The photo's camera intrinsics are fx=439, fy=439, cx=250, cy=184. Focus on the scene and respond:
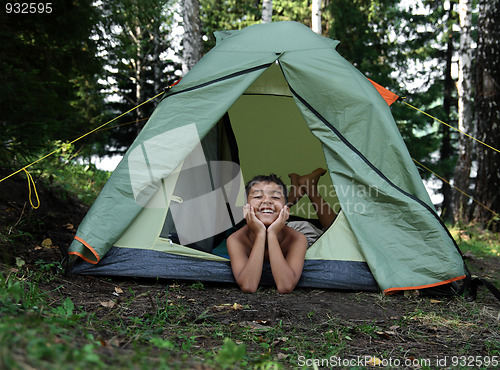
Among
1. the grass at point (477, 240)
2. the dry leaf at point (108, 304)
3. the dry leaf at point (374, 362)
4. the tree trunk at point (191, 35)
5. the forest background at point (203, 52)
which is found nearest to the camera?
the dry leaf at point (374, 362)

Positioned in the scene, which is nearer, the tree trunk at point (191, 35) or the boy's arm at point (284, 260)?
the boy's arm at point (284, 260)

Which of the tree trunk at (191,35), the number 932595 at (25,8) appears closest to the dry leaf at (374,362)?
the number 932595 at (25,8)

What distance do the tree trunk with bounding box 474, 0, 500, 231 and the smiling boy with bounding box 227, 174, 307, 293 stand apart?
373 centimetres

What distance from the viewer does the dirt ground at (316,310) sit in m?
2.03

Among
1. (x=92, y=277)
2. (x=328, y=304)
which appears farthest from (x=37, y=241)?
(x=328, y=304)

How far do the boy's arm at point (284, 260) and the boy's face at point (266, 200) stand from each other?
119mm

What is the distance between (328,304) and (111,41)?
376cm

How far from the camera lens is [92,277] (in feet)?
8.98

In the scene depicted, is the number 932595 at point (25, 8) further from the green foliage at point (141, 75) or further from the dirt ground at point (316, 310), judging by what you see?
the green foliage at point (141, 75)

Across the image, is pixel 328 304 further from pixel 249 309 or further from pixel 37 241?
pixel 37 241

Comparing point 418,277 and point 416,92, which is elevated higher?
point 416,92

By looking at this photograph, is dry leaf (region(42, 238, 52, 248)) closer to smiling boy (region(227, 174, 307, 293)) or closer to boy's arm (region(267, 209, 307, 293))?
smiling boy (region(227, 174, 307, 293))

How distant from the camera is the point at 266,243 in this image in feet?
9.57

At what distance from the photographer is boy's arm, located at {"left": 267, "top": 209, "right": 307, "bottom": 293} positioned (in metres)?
2.65
